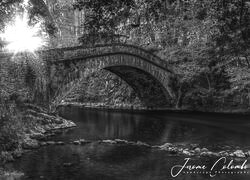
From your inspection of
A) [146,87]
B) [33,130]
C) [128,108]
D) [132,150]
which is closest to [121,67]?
[146,87]

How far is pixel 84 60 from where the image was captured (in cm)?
2542

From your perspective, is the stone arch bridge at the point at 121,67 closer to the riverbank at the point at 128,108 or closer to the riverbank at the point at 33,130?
the riverbank at the point at 128,108

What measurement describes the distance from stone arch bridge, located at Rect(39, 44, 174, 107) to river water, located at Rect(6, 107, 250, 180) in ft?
14.2

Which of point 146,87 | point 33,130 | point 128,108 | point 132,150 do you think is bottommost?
point 132,150

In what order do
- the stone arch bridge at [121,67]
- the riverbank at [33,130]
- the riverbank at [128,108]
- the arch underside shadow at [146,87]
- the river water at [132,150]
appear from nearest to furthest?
1. the river water at [132,150]
2. the riverbank at [33,130]
3. the stone arch bridge at [121,67]
4. the riverbank at [128,108]
5. the arch underside shadow at [146,87]

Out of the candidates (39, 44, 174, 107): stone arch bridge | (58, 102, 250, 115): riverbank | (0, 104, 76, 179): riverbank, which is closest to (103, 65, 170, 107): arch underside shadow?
(39, 44, 174, 107): stone arch bridge

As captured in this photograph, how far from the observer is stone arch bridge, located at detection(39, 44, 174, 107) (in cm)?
2323

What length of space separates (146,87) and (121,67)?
690cm

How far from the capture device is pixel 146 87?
125 feet

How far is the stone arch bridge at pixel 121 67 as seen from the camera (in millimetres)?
23234

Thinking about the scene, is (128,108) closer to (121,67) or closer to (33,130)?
(121,67)

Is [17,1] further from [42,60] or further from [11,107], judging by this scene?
[42,60]

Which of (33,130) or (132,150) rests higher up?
(33,130)

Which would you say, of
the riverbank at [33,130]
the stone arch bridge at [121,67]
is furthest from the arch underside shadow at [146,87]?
the riverbank at [33,130]
